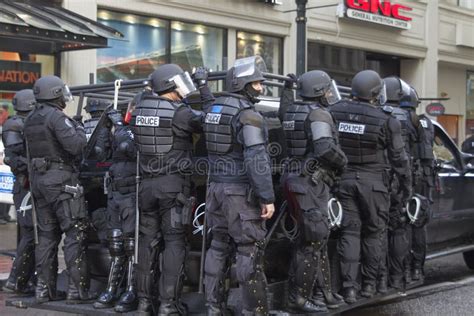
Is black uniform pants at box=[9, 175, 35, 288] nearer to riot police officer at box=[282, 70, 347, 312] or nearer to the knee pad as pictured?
the knee pad

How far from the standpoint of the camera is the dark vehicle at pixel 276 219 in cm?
571

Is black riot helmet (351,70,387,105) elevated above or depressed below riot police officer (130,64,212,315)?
above

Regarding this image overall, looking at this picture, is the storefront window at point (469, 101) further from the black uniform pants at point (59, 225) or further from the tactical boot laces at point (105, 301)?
the tactical boot laces at point (105, 301)

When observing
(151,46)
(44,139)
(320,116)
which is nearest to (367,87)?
(320,116)

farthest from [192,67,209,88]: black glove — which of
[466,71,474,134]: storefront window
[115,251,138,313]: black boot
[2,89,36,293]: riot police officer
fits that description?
[466,71,474,134]: storefront window

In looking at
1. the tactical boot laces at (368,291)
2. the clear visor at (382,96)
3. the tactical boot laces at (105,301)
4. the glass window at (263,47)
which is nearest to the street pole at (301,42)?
the clear visor at (382,96)

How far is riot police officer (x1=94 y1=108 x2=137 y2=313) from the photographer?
5.60 metres

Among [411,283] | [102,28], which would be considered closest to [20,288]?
[411,283]

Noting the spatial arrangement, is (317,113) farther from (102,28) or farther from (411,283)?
(102,28)

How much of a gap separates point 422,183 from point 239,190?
9.45 ft

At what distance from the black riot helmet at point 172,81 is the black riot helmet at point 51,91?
3.13 ft

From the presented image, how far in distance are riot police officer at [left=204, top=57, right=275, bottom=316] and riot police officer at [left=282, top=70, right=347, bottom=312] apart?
46 cm

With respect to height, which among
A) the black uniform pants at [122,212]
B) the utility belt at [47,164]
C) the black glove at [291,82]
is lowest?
the black uniform pants at [122,212]

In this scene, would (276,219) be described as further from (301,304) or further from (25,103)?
(25,103)
